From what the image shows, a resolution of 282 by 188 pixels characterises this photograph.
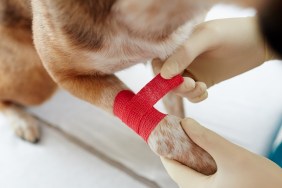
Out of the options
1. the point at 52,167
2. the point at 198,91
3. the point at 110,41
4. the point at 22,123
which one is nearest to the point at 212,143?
the point at 198,91

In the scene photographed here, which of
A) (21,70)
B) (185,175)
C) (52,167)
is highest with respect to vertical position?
(185,175)

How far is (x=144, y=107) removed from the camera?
0.82m

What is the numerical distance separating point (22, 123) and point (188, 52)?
0.62 meters

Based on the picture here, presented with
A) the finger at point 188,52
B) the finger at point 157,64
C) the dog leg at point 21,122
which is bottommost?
the dog leg at point 21,122

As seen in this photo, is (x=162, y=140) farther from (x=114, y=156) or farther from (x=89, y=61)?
(x=114, y=156)

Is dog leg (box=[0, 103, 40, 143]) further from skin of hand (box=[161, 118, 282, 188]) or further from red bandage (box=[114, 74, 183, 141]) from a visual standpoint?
skin of hand (box=[161, 118, 282, 188])

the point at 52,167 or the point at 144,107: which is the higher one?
the point at 144,107

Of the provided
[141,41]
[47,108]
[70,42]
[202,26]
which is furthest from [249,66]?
[47,108]

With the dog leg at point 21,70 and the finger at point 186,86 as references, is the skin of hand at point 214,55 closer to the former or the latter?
the finger at point 186,86

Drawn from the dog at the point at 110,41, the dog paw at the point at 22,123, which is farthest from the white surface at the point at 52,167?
the dog at the point at 110,41

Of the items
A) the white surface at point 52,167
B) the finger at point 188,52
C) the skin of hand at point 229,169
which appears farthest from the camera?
the white surface at point 52,167

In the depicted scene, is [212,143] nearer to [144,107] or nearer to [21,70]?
[144,107]

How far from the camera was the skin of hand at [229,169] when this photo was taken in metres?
0.76

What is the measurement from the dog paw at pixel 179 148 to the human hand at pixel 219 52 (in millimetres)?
118
